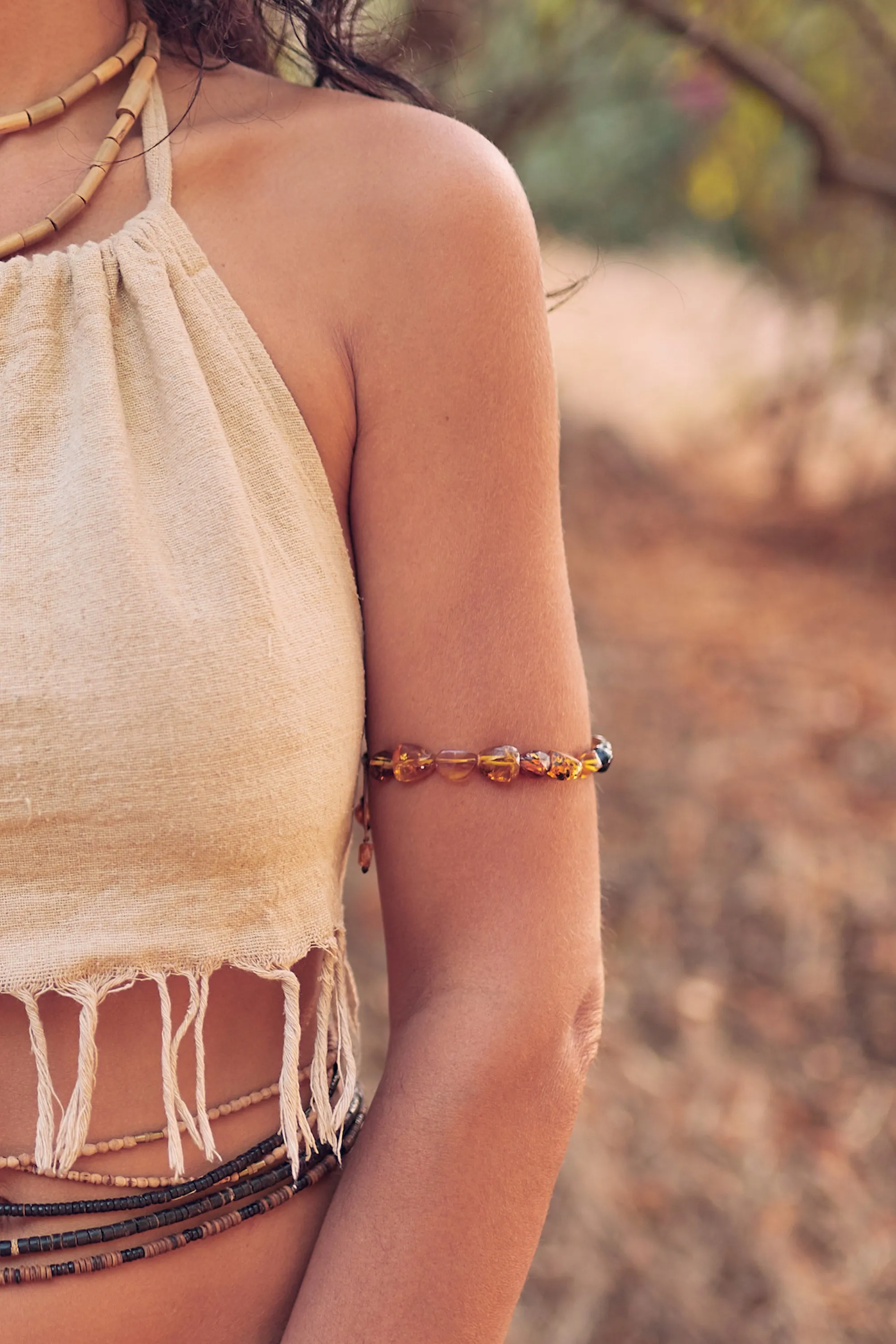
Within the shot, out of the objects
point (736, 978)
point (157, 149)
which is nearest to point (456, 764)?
point (157, 149)

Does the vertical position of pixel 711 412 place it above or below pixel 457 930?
above

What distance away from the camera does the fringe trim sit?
881 mm

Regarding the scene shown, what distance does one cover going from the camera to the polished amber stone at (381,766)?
967mm

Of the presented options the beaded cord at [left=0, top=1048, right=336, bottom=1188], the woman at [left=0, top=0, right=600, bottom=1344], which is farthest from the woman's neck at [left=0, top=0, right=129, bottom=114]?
the beaded cord at [left=0, top=1048, right=336, bottom=1188]

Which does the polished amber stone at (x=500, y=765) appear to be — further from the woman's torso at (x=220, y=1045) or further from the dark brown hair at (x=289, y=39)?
the dark brown hair at (x=289, y=39)

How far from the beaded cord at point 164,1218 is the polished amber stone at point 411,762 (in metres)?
0.29

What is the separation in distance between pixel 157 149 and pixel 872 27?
2.41m

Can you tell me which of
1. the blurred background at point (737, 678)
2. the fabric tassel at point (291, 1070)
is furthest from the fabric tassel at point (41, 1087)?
the blurred background at point (737, 678)

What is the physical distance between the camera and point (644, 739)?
4496mm

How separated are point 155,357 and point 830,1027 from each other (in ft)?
9.13

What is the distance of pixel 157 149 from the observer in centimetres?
99

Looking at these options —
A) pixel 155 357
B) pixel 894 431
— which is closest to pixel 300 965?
pixel 155 357

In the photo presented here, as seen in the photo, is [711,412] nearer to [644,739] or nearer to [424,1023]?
[644,739]

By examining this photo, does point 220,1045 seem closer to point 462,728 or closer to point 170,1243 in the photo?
point 170,1243
